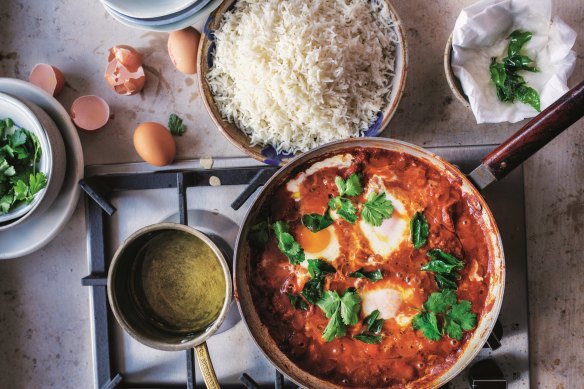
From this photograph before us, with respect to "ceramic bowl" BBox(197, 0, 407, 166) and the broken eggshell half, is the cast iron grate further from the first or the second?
the broken eggshell half

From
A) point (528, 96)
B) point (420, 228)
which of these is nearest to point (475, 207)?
point (420, 228)

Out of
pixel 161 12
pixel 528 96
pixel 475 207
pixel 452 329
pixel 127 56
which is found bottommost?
pixel 452 329

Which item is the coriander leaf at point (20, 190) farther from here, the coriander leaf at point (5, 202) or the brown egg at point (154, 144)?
the brown egg at point (154, 144)

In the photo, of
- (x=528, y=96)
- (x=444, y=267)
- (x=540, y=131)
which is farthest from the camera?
(x=528, y=96)

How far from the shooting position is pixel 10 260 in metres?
1.97

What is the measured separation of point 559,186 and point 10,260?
176 centimetres

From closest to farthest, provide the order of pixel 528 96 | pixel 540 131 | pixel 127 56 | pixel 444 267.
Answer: pixel 540 131 < pixel 444 267 < pixel 528 96 < pixel 127 56

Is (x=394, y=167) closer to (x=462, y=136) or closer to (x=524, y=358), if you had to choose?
(x=462, y=136)

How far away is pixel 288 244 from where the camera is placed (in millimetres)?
1562

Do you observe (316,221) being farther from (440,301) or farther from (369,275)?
(440,301)

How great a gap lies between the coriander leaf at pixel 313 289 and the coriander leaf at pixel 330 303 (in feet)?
0.07

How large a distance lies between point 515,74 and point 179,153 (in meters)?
1.02

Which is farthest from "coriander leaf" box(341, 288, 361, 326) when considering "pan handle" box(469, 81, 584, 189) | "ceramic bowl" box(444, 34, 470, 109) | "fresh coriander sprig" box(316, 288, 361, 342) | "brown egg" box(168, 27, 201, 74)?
"brown egg" box(168, 27, 201, 74)

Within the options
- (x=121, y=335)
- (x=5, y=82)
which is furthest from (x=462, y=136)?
(x=5, y=82)
